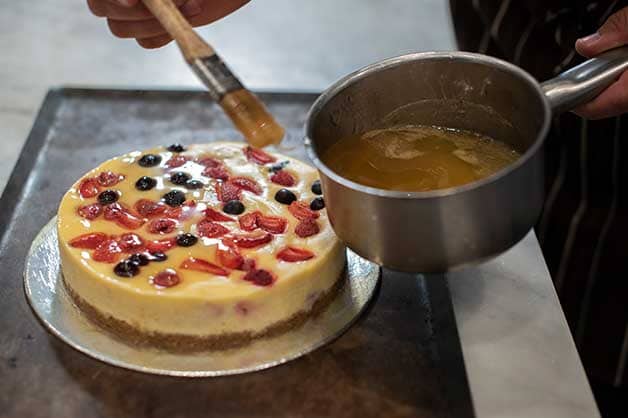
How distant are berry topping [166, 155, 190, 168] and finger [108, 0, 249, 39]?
0.25 m

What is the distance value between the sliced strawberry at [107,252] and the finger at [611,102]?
79cm

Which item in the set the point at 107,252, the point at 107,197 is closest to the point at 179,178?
the point at 107,197

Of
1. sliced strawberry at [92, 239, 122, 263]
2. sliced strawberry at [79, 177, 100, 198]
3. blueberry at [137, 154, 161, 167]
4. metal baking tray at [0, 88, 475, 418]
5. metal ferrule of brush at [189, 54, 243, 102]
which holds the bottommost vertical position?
metal baking tray at [0, 88, 475, 418]

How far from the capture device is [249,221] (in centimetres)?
158

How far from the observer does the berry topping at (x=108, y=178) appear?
1700 mm

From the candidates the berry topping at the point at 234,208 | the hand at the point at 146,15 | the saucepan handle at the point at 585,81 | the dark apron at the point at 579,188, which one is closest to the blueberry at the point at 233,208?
the berry topping at the point at 234,208

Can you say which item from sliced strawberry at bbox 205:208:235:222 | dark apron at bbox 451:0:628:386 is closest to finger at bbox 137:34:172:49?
sliced strawberry at bbox 205:208:235:222

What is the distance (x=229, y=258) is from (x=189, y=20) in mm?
572

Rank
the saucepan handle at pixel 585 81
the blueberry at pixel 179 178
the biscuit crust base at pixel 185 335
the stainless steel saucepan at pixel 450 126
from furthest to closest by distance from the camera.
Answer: the blueberry at pixel 179 178, the biscuit crust base at pixel 185 335, the saucepan handle at pixel 585 81, the stainless steel saucepan at pixel 450 126

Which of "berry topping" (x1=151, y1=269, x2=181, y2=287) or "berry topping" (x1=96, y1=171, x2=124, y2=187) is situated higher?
"berry topping" (x1=96, y1=171, x2=124, y2=187)

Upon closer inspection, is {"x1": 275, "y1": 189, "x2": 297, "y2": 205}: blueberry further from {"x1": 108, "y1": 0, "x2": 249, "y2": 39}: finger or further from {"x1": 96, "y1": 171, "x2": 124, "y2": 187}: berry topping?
{"x1": 108, "y1": 0, "x2": 249, "y2": 39}: finger

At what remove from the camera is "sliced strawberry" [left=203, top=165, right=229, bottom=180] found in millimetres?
1712

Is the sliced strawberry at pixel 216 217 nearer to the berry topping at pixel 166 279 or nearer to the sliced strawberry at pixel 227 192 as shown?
the sliced strawberry at pixel 227 192

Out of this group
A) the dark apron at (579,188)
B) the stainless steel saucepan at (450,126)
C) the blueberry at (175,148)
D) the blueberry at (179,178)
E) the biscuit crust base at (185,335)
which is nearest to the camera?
the stainless steel saucepan at (450,126)
